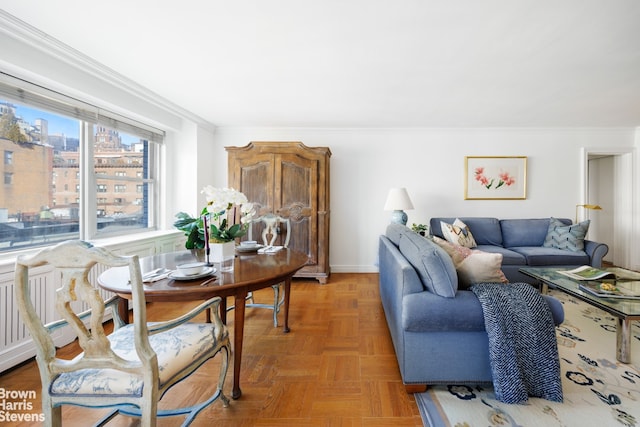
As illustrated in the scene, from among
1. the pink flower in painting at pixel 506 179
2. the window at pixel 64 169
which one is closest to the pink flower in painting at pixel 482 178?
the pink flower in painting at pixel 506 179

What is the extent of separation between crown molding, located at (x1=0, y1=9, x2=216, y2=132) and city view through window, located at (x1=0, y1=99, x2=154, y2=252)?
0.48 m

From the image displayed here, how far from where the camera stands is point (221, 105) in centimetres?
324

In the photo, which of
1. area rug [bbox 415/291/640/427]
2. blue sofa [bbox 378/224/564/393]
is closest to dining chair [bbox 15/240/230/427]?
blue sofa [bbox 378/224/564/393]

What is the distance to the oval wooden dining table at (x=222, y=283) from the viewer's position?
4.16ft

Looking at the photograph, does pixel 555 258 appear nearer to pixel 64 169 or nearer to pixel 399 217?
pixel 399 217

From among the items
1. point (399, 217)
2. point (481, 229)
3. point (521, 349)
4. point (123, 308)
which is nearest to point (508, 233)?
point (481, 229)

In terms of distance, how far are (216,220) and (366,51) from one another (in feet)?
5.54

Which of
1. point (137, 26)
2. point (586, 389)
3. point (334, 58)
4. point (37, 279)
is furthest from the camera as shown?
point (334, 58)

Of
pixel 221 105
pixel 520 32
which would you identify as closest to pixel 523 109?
pixel 520 32

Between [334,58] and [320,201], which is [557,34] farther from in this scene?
[320,201]

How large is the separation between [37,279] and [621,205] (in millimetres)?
7268

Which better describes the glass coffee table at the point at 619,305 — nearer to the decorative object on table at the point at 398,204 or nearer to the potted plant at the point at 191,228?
the decorative object on table at the point at 398,204

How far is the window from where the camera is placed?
201 centimetres

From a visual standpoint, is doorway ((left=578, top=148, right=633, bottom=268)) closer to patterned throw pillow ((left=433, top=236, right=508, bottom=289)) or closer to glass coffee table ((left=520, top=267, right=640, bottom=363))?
glass coffee table ((left=520, top=267, right=640, bottom=363))
